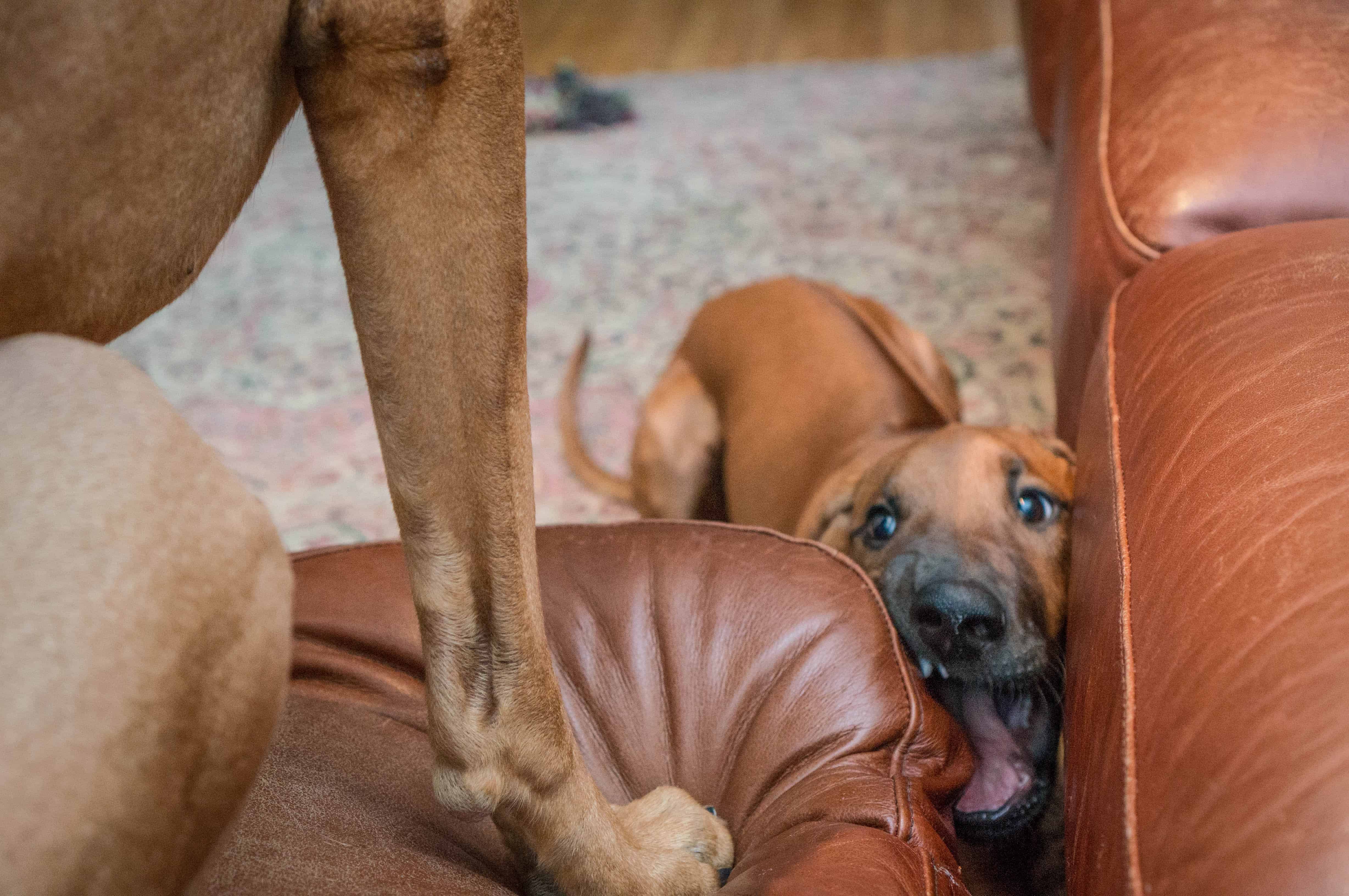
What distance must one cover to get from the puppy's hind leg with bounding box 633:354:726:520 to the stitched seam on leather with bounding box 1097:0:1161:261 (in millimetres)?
969

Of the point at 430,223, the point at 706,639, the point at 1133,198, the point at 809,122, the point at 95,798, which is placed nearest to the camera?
the point at 95,798

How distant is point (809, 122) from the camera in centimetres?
387

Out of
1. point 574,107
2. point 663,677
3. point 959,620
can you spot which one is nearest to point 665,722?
point 663,677

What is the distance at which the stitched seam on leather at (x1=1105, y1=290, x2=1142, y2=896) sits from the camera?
70cm

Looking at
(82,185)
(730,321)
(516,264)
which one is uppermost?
(82,185)

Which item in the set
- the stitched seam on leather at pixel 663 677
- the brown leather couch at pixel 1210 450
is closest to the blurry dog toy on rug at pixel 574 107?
the brown leather couch at pixel 1210 450

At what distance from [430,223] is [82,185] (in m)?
0.21

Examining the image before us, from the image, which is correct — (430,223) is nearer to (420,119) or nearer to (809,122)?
(420,119)

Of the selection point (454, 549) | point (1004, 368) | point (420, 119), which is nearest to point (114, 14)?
point (420, 119)

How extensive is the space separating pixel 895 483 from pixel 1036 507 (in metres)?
0.20

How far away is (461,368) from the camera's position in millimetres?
779

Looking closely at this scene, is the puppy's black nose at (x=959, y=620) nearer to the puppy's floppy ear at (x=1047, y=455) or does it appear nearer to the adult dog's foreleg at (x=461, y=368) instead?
the puppy's floppy ear at (x=1047, y=455)

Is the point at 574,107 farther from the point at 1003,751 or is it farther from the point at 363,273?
the point at 363,273

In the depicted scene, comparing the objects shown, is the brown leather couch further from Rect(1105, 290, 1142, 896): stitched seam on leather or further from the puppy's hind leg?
the puppy's hind leg
